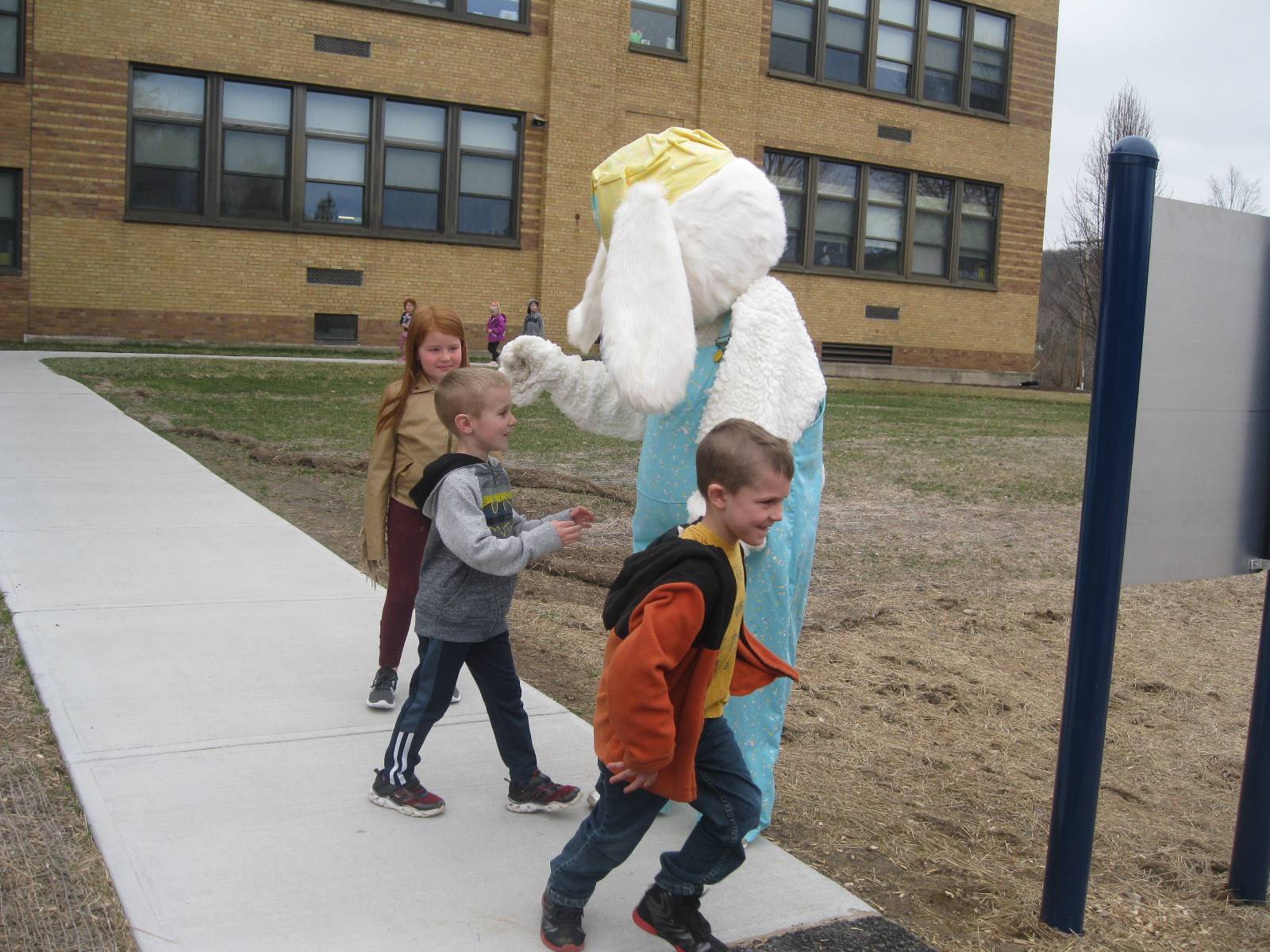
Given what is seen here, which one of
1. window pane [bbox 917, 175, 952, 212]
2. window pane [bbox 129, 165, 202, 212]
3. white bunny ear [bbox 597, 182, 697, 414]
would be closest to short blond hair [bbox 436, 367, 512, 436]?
white bunny ear [bbox 597, 182, 697, 414]

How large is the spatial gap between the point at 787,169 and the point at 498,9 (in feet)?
22.3

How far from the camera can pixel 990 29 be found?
88.2 ft

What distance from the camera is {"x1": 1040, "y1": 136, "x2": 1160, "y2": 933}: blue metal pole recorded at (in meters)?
2.67

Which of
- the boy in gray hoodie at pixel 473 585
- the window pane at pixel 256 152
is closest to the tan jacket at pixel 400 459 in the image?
the boy in gray hoodie at pixel 473 585

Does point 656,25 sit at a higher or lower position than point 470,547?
higher

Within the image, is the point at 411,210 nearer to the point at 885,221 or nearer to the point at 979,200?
the point at 885,221

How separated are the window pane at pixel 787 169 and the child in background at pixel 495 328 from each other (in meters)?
6.68

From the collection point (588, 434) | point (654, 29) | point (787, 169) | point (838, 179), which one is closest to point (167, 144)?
point (654, 29)

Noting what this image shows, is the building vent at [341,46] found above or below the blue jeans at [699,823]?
above

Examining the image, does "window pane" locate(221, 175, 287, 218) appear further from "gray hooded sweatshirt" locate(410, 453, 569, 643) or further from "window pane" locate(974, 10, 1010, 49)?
"gray hooded sweatshirt" locate(410, 453, 569, 643)

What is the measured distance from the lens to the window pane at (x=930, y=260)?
26.9m

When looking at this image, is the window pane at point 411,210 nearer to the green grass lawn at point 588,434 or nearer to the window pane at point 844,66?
the green grass lawn at point 588,434

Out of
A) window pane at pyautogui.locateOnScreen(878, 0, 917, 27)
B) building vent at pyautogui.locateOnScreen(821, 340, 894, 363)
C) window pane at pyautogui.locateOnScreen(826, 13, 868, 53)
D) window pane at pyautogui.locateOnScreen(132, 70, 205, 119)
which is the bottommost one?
building vent at pyautogui.locateOnScreen(821, 340, 894, 363)

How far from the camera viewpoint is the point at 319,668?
177 inches
